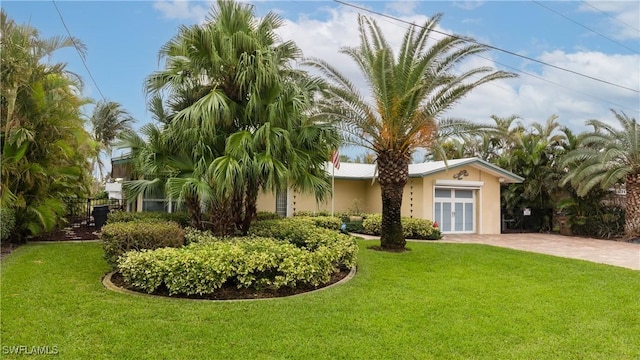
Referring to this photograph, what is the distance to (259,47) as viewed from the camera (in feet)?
32.2

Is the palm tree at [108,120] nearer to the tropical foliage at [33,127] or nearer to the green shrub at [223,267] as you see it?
the tropical foliage at [33,127]

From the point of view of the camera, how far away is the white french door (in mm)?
19875

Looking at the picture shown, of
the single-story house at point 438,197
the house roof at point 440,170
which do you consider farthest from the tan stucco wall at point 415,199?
the house roof at point 440,170

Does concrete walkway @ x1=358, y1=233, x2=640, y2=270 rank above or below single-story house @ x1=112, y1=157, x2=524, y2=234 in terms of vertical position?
below

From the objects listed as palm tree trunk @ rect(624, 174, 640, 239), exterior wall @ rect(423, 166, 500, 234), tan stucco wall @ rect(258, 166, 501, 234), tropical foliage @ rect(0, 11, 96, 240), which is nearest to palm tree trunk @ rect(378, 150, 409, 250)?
tan stucco wall @ rect(258, 166, 501, 234)

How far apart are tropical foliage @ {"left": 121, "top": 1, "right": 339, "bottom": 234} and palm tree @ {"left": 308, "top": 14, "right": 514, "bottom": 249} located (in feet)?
4.87

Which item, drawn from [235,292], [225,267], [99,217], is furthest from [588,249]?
[99,217]

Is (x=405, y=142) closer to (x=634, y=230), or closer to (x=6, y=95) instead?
(x=6, y=95)

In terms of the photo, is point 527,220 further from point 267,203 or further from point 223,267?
point 223,267

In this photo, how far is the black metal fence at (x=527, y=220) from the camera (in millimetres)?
23188

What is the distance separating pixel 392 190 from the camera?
39.3 feet

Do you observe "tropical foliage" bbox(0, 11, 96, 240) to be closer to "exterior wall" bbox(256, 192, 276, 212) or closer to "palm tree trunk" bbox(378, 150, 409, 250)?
"exterior wall" bbox(256, 192, 276, 212)

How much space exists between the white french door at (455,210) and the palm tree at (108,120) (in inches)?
839

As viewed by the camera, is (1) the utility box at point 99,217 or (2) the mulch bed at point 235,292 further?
(1) the utility box at point 99,217
